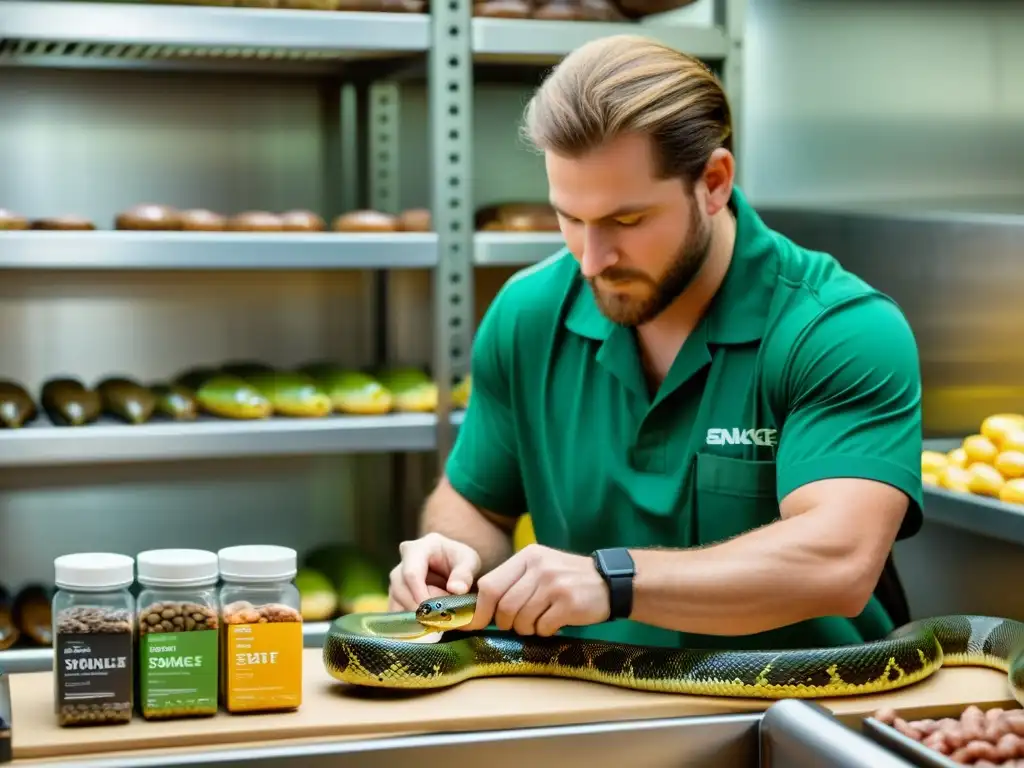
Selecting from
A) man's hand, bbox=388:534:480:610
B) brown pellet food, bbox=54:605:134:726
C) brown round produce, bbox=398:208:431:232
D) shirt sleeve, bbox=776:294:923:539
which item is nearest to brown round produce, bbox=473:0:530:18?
brown round produce, bbox=398:208:431:232

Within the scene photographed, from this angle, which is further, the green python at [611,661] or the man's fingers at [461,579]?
the man's fingers at [461,579]

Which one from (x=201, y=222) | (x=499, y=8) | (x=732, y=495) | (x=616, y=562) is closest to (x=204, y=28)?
(x=201, y=222)

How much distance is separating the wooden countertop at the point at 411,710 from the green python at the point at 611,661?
2 centimetres

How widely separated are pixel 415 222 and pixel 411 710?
174 cm

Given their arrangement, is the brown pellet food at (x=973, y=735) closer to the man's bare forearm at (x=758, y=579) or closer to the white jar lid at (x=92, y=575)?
the man's bare forearm at (x=758, y=579)

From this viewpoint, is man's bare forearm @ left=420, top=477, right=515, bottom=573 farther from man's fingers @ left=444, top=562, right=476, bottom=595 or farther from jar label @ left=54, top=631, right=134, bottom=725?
jar label @ left=54, top=631, right=134, bottom=725

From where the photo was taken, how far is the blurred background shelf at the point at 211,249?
265 centimetres

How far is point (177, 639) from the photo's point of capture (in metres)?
1.32

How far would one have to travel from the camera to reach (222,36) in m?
2.70

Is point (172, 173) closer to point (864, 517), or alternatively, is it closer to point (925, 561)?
point (925, 561)

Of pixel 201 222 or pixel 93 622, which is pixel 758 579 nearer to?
pixel 93 622

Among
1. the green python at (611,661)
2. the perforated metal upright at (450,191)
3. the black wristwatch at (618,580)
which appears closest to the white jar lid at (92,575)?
the green python at (611,661)

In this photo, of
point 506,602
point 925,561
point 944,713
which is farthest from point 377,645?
point 925,561

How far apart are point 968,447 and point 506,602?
127 centimetres
